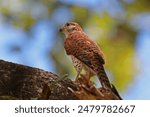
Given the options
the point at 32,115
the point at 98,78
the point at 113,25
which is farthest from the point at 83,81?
the point at 113,25

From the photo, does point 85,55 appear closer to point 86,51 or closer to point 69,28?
point 86,51

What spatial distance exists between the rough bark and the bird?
56mm

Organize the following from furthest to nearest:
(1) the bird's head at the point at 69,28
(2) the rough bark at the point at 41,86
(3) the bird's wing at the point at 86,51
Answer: (1) the bird's head at the point at 69,28
(3) the bird's wing at the point at 86,51
(2) the rough bark at the point at 41,86

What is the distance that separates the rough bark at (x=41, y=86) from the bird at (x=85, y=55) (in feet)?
0.18

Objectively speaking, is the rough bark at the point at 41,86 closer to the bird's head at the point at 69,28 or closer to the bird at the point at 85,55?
the bird at the point at 85,55

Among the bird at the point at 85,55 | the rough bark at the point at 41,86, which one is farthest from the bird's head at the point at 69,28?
the rough bark at the point at 41,86

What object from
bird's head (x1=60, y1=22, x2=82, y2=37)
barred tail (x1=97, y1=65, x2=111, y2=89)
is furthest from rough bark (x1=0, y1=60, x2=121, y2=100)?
bird's head (x1=60, y1=22, x2=82, y2=37)

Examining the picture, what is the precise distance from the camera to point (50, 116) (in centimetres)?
254

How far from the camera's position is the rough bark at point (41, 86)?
253 centimetres

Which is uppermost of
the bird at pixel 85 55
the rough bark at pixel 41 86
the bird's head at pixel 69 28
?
the bird's head at pixel 69 28

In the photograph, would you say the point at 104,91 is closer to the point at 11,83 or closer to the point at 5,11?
the point at 11,83

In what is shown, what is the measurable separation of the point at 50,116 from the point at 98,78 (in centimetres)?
24

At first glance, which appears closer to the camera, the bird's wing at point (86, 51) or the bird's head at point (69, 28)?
the bird's wing at point (86, 51)

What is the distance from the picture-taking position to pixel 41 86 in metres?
2.62
